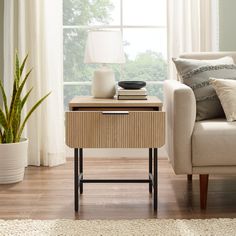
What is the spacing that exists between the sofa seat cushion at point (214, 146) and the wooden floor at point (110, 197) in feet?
0.94

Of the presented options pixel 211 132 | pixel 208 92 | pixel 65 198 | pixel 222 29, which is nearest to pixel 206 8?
pixel 222 29

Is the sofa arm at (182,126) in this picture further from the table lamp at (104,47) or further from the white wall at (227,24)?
the white wall at (227,24)

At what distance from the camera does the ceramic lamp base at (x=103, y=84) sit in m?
3.37

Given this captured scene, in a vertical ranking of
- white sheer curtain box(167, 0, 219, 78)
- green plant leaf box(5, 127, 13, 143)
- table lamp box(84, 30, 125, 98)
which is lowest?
green plant leaf box(5, 127, 13, 143)

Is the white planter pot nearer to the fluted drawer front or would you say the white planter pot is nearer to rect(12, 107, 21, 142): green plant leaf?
rect(12, 107, 21, 142): green plant leaf

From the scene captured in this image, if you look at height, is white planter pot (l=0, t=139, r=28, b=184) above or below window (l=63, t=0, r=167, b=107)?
below

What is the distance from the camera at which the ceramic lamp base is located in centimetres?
337

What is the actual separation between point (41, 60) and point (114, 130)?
60.2 inches

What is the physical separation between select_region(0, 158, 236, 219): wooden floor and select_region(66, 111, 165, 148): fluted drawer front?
379 mm

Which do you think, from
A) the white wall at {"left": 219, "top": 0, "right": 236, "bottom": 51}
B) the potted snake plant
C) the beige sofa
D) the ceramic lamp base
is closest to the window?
the white wall at {"left": 219, "top": 0, "right": 236, "bottom": 51}

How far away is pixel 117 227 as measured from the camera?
2.72 m

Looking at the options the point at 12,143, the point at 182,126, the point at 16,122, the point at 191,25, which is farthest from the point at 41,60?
the point at 182,126

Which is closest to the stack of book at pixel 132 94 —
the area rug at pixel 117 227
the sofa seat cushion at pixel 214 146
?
the sofa seat cushion at pixel 214 146

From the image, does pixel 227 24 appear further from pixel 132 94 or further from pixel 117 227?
pixel 117 227
